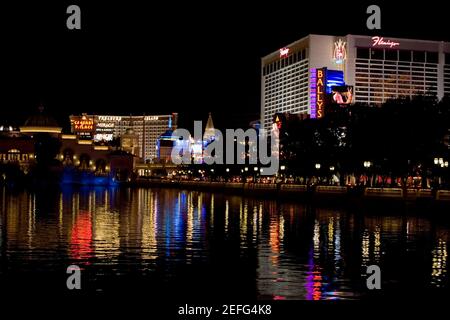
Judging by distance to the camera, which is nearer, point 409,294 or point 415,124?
point 409,294

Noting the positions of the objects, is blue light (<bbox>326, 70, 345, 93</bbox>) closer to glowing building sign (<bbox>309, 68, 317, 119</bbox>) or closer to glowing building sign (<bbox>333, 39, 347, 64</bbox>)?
glowing building sign (<bbox>309, 68, 317, 119</bbox>)

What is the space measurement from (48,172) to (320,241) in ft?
476

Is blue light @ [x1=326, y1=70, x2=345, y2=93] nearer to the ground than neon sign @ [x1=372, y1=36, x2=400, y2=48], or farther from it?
nearer to the ground

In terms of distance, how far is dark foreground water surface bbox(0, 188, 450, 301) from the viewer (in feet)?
63.2

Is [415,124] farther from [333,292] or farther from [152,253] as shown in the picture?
[333,292]

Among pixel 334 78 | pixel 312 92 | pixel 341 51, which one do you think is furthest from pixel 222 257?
pixel 341 51

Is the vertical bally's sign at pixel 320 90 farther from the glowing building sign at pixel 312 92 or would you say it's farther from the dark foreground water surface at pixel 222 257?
the dark foreground water surface at pixel 222 257

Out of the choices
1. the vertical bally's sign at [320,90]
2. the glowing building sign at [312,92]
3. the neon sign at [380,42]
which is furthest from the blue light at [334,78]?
the neon sign at [380,42]

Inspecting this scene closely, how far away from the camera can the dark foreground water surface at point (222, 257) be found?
758 inches

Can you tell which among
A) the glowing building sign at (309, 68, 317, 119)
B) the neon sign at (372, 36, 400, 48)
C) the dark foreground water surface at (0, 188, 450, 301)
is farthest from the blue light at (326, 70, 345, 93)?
the dark foreground water surface at (0, 188, 450, 301)

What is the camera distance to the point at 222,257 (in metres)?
25.4
